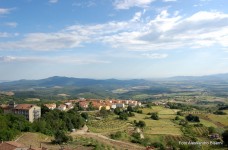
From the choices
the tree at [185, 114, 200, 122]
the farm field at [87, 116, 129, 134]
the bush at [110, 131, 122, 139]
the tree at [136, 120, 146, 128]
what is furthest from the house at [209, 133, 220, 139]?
the bush at [110, 131, 122, 139]

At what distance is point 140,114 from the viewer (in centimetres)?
10488

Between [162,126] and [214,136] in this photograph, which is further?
[162,126]

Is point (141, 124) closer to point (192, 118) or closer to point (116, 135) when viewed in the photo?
point (116, 135)

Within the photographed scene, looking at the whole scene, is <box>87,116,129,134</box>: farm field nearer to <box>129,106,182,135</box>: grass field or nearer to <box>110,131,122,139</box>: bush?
<box>110,131,122,139</box>: bush

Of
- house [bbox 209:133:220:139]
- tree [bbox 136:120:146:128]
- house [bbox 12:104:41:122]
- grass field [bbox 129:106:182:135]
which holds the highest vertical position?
house [bbox 12:104:41:122]

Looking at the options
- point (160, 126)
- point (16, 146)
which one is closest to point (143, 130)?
point (160, 126)

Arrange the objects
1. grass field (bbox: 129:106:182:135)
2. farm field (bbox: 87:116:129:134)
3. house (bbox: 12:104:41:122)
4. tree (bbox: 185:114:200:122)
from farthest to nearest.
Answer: tree (bbox: 185:114:200:122), house (bbox: 12:104:41:122), grass field (bbox: 129:106:182:135), farm field (bbox: 87:116:129:134)

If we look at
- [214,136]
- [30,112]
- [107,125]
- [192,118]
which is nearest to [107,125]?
[107,125]

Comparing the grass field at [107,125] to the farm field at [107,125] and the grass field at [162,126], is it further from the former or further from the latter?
the grass field at [162,126]

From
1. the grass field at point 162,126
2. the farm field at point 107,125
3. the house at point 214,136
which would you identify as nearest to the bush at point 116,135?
the farm field at point 107,125

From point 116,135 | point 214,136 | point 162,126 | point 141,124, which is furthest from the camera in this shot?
point 162,126

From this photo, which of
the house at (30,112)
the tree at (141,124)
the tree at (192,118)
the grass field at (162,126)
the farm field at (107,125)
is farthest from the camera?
the tree at (192,118)

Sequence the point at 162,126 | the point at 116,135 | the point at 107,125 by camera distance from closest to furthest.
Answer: the point at 116,135
the point at 107,125
the point at 162,126

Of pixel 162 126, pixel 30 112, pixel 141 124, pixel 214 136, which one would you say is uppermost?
pixel 30 112
